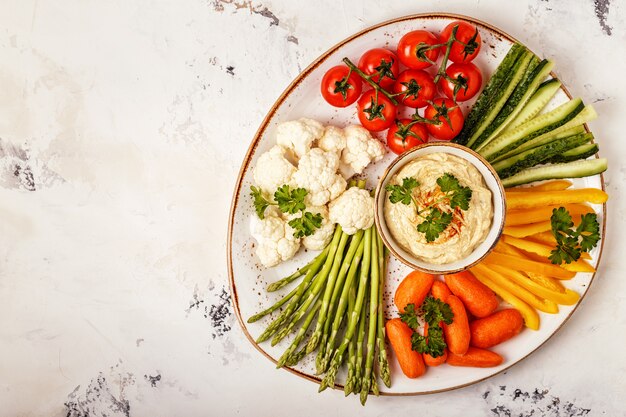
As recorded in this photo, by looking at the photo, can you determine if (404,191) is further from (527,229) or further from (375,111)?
(527,229)

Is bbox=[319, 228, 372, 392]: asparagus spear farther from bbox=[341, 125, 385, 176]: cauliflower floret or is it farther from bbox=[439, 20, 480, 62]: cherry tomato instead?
bbox=[439, 20, 480, 62]: cherry tomato

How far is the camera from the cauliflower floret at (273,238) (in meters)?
2.31

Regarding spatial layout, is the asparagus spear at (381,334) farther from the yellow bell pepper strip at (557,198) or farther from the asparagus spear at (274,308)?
the yellow bell pepper strip at (557,198)

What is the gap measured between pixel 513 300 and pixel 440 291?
1.04 ft

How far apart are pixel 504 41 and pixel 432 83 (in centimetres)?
34

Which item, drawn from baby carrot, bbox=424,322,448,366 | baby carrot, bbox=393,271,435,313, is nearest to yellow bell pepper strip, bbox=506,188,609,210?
baby carrot, bbox=393,271,435,313

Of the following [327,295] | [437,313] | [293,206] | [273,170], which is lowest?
[327,295]

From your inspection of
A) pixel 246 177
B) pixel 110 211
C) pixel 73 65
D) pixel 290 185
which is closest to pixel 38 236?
pixel 110 211

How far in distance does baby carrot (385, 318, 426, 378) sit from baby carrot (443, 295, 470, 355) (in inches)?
6.0

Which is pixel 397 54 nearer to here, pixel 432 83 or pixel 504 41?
pixel 432 83

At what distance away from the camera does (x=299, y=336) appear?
2400 millimetres

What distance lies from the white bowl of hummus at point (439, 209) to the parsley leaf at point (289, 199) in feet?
1.02

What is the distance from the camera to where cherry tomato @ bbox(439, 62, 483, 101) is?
7.30ft

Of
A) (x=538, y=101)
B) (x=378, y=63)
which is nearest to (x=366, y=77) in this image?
(x=378, y=63)
